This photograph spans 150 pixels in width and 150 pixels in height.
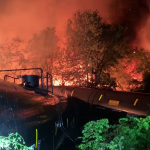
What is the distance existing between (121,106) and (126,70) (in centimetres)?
1150

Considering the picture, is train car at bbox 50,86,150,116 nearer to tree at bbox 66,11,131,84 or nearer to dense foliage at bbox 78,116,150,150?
dense foliage at bbox 78,116,150,150

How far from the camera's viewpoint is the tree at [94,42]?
55.6ft

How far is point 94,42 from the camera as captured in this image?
16969 mm

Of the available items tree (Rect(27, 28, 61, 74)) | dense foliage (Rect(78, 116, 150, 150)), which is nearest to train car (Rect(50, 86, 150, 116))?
dense foliage (Rect(78, 116, 150, 150))

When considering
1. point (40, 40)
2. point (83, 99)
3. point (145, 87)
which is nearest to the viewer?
point (83, 99)

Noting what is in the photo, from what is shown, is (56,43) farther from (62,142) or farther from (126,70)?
(62,142)

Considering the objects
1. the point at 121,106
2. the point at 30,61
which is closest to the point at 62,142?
the point at 121,106

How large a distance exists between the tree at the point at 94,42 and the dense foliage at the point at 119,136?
1378cm

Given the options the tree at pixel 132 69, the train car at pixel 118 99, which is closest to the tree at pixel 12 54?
the train car at pixel 118 99

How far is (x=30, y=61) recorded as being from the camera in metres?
19.4

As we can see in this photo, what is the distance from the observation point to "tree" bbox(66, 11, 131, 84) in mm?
16938

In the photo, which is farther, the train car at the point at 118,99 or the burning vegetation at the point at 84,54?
the burning vegetation at the point at 84,54

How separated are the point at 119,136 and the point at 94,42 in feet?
48.9

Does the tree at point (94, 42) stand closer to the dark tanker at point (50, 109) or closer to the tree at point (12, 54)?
the tree at point (12, 54)
